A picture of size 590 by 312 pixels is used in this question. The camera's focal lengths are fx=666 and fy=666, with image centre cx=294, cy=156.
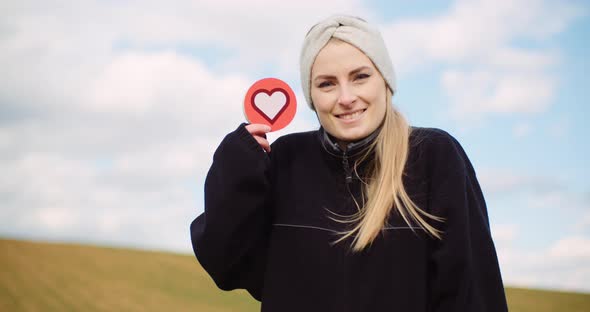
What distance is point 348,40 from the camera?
2.18 m

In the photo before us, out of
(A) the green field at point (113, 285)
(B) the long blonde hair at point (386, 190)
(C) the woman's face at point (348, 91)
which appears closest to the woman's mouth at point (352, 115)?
(C) the woman's face at point (348, 91)

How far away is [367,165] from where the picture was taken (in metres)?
2.25

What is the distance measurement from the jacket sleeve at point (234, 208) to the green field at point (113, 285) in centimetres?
256

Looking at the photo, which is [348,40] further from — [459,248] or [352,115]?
[459,248]

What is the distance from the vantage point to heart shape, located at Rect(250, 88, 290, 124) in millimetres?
2465

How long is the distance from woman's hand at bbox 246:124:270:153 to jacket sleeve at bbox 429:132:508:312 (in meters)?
0.59

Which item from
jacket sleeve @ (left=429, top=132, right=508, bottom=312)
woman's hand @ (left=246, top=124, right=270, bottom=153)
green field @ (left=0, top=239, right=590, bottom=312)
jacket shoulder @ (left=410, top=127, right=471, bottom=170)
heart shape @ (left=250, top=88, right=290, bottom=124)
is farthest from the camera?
green field @ (left=0, top=239, right=590, bottom=312)

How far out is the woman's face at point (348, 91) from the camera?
85.9 inches

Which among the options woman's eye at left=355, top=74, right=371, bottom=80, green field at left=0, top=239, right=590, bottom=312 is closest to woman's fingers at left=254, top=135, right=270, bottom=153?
woman's eye at left=355, top=74, right=371, bottom=80

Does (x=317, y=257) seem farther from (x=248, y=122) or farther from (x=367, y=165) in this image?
(x=248, y=122)

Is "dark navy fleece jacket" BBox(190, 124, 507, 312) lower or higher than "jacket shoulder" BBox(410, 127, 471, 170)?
lower

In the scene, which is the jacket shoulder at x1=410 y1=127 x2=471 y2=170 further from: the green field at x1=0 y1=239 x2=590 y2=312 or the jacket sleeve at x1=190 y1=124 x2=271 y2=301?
the green field at x1=0 y1=239 x2=590 y2=312

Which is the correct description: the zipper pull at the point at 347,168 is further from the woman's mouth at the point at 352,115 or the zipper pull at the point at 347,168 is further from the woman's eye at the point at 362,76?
the woman's eye at the point at 362,76

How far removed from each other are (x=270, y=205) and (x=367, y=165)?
0.38 meters
